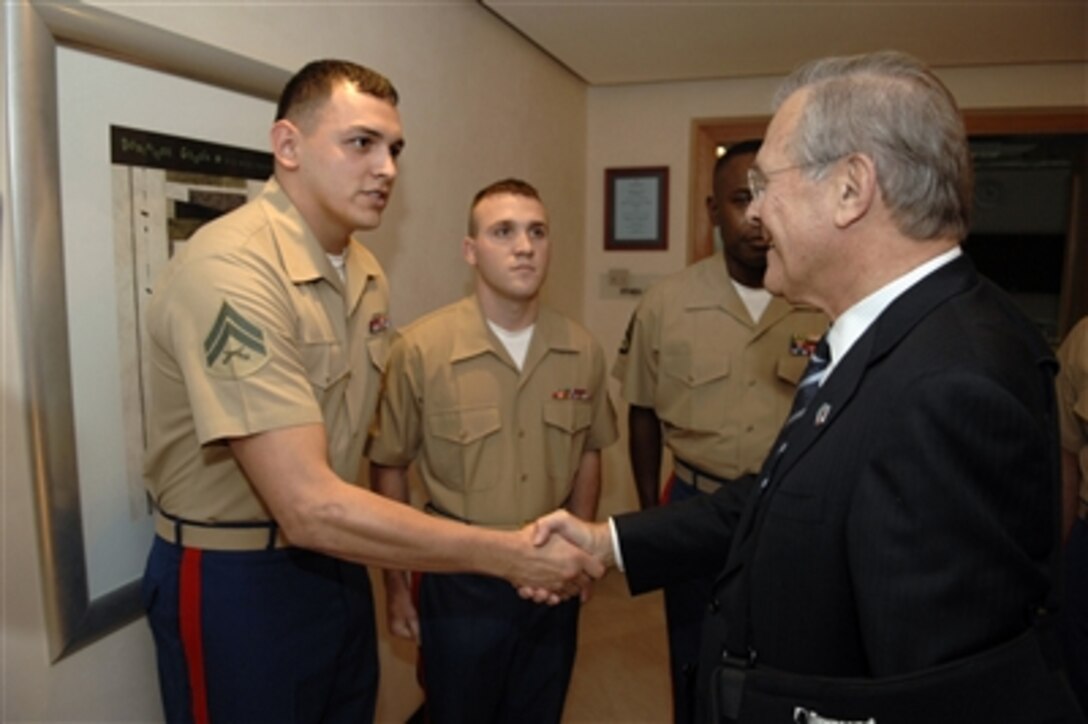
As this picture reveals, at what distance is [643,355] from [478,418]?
63 centimetres

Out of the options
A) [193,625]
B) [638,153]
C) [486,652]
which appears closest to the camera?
[193,625]

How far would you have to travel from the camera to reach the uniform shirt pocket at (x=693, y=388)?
217cm

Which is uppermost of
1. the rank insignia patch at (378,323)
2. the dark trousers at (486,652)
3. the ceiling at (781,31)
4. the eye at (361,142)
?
the ceiling at (781,31)

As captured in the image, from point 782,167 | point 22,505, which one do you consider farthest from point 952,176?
point 22,505

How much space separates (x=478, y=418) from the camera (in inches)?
78.6

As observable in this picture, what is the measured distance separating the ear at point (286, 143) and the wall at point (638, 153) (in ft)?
9.17

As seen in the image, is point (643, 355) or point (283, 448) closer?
point (283, 448)

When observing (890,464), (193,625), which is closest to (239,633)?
(193,625)

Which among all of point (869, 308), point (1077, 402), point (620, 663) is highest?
point (869, 308)

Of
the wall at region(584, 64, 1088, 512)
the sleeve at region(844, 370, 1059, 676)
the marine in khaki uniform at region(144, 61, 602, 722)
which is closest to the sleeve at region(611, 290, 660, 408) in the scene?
the marine in khaki uniform at region(144, 61, 602, 722)

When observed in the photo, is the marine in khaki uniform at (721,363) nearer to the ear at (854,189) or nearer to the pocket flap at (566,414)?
the pocket flap at (566,414)

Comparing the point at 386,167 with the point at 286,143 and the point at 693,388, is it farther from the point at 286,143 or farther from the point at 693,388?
the point at 693,388

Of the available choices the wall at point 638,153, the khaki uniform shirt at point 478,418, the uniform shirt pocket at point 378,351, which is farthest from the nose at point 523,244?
the wall at point 638,153

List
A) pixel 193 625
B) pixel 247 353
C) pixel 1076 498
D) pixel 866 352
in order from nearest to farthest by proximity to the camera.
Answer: pixel 866 352, pixel 247 353, pixel 193 625, pixel 1076 498
